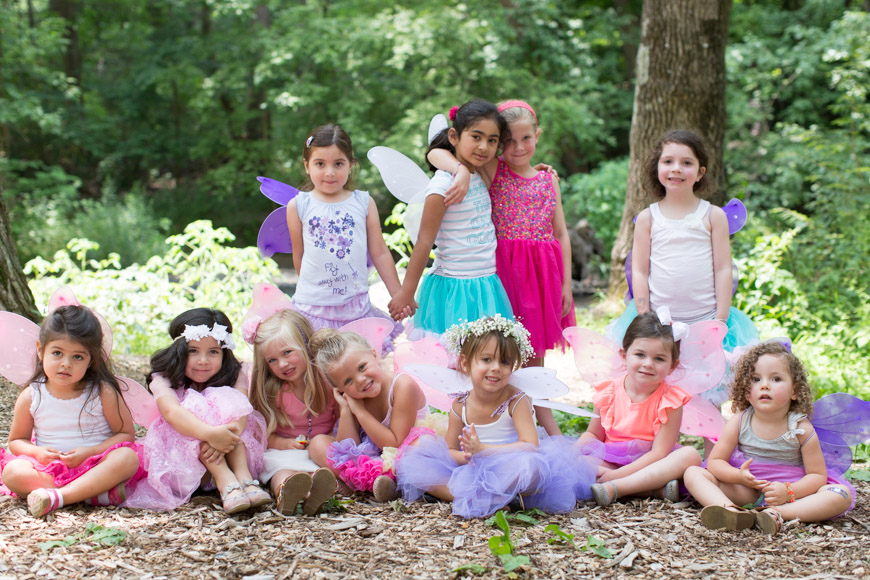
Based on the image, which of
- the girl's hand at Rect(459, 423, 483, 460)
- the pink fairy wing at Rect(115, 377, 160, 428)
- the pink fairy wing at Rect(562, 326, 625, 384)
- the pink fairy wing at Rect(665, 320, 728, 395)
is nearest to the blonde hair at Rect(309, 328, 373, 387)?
the girl's hand at Rect(459, 423, 483, 460)

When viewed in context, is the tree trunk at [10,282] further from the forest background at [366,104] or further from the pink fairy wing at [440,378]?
the forest background at [366,104]

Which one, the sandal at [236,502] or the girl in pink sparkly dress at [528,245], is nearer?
the sandal at [236,502]

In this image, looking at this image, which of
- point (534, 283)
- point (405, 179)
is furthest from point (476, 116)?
point (534, 283)

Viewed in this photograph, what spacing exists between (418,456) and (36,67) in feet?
39.8

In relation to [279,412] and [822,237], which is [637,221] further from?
[822,237]

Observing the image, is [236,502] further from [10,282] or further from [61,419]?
[10,282]

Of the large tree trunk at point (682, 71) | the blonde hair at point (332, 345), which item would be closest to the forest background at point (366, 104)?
the large tree trunk at point (682, 71)

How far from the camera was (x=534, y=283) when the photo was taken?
336 cm

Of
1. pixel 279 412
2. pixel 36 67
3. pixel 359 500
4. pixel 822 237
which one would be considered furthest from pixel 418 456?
pixel 36 67

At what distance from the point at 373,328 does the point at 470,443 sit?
2.41ft

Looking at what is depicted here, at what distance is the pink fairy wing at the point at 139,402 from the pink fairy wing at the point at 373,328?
0.80 metres

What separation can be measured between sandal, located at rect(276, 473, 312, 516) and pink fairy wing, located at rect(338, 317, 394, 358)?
716mm

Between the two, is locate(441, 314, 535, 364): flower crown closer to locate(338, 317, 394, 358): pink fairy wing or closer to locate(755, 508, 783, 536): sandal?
locate(338, 317, 394, 358): pink fairy wing

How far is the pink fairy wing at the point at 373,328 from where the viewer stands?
3164 mm
